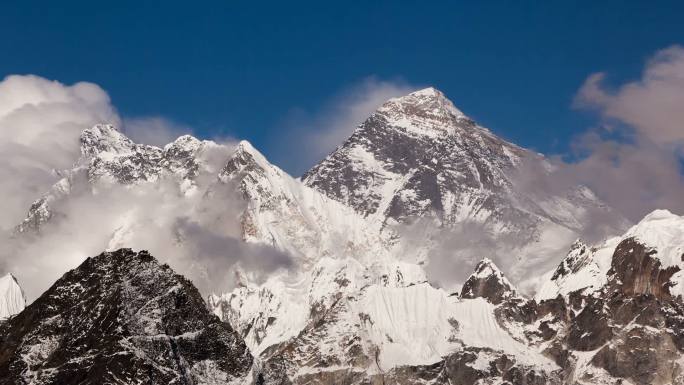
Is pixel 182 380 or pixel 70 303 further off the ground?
pixel 70 303

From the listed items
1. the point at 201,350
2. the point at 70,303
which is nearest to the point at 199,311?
the point at 201,350

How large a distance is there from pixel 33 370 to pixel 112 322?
28.5 feet

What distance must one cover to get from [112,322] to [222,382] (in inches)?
482

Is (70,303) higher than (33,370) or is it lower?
higher

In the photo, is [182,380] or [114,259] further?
[114,259]

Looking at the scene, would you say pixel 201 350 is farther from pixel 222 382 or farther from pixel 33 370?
pixel 33 370

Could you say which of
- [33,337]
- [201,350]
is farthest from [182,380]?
[33,337]

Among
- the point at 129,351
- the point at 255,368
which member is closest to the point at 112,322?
the point at 129,351

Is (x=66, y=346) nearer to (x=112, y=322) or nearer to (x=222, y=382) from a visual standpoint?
(x=112, y=322)

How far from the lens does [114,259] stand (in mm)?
154500

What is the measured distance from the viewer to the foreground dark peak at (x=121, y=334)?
142000mm

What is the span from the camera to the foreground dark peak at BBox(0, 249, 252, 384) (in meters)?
142

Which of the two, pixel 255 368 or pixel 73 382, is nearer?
pixel 73 382

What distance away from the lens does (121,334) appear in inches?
5674
